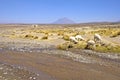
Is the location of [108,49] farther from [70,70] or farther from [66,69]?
[70,70]

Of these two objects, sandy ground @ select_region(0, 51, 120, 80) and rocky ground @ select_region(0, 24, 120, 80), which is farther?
sandy ground @ select_region(0, 51, 120, 80)

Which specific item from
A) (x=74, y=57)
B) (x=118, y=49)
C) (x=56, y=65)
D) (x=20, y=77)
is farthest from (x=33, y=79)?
(x=118, y=49)

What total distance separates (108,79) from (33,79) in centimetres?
422

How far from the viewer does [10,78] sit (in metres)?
13.9

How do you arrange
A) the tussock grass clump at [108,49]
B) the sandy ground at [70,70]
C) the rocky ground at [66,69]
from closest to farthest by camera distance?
the rocky ground at [66,69], the sandy ground at [70,70], the tussock grass clump at [108,49]

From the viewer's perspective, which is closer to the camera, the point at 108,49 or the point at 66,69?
the point at 66,69

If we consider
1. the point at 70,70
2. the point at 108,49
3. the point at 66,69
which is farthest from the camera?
the point at 108,49

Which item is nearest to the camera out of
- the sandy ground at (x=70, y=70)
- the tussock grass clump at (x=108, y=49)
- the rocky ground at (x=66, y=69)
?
the rocky ground at (x=66, y=69)

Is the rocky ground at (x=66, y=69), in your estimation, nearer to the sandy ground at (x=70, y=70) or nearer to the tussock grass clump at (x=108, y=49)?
the sandy ground at (x=70, y=70)

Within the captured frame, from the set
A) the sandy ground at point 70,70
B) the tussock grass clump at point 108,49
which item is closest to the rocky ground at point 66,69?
the sandy ground at point 70,70

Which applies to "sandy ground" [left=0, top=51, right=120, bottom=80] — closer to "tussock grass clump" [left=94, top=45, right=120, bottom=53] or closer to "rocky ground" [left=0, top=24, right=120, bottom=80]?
"rocky ground" [left=0, top=24, right=120, bottom=80]

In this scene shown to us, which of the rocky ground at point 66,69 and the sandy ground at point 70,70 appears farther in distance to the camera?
the sandy ground at point 70,70

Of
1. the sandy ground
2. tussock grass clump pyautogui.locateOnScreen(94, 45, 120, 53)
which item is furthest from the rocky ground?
tussock grass clump pyautogui.locateOnScreen(94, 45, 120, 53)

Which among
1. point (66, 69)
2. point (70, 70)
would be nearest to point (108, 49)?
point (66, 69)
